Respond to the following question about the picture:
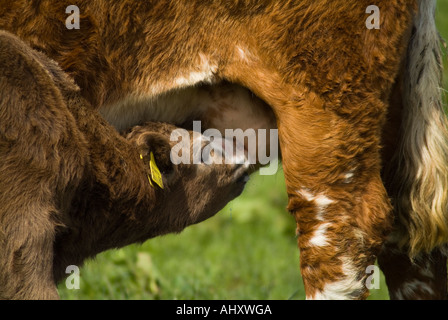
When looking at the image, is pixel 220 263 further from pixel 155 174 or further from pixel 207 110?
pixel 155 174

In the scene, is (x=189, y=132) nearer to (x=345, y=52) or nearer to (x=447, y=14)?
(x=345, y=52)

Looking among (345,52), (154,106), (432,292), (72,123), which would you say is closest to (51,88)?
(72,123)

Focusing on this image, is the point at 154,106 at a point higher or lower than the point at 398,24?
lower

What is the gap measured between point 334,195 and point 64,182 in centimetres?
125

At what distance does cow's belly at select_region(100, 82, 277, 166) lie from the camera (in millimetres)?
4270

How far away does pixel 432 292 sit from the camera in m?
4.85

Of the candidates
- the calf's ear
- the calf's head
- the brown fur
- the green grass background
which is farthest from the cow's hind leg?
the calf's ear

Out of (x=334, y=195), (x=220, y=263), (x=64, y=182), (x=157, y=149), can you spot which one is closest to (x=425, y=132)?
(x=334, y=195)

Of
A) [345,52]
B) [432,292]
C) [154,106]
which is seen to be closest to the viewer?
[345,52]

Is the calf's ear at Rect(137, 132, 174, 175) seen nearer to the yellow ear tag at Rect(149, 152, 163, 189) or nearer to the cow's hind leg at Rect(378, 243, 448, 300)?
the yellow ear tag at Rect(149, 152, 163, 189)

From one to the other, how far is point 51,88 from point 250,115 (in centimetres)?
104

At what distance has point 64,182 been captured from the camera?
3.82 metres

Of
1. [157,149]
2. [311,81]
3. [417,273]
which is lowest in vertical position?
[417,273]

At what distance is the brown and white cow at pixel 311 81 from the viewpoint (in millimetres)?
3943
